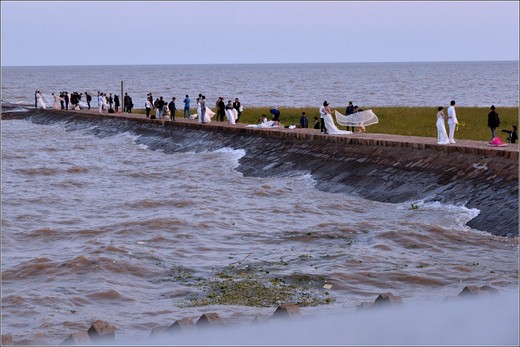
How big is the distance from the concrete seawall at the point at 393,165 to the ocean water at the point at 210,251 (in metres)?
0.58

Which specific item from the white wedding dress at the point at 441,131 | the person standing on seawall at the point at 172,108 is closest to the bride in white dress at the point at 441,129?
the white wedding dress at the point at 441,131

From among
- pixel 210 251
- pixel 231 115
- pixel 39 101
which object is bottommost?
pixel 39 101

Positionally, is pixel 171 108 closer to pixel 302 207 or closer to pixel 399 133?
pixel 399 133

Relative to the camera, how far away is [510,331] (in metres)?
1.93

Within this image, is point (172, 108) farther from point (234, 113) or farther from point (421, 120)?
point (421, 120)

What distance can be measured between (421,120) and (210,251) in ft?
75.1

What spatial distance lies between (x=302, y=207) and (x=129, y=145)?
21995 mm

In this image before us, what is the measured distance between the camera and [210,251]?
15492mm

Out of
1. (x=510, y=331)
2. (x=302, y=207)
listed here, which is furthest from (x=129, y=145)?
(x=510, y=331)

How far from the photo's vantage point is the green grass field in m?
29.3

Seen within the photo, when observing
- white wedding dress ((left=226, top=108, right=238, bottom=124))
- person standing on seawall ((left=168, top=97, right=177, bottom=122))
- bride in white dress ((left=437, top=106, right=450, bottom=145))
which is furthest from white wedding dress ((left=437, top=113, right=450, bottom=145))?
person standing on seawall ((left=168, top=97, right=177, bottom=122))

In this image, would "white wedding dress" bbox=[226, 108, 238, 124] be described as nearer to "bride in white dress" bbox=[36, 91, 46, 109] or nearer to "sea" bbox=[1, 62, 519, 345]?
"sea" bbox=[1, 62, 519, 345]

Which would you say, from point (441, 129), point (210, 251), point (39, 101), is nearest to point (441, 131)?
point (441, 129)

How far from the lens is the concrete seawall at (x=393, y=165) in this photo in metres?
18.2
